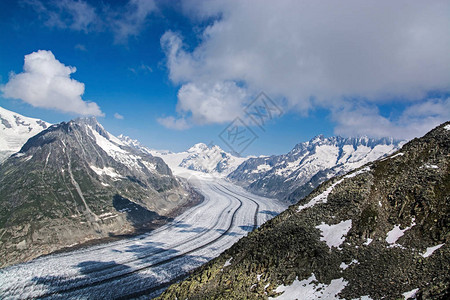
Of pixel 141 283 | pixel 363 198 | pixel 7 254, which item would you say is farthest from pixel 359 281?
pixel 7 254

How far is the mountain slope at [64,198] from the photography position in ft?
238

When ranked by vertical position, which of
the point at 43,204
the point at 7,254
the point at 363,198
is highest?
the point at 43,204

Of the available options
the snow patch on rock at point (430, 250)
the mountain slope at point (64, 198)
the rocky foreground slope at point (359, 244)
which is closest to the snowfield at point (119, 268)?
the mountain slope at point (64, 198)

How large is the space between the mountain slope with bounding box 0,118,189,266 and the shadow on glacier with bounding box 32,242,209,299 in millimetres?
21751

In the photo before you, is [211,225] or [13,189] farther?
[211,225]

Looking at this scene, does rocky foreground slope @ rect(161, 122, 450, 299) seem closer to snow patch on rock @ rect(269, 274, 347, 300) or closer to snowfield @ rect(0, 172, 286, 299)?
snow patch on rock @ rect(269, 274, 347, 300)

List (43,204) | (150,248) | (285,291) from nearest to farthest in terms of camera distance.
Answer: (285,291), (150,248), (43,204)

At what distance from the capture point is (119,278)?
54406 mm

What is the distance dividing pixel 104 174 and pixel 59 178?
30.1 metres

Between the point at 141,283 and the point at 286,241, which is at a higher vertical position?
the point at 286,241

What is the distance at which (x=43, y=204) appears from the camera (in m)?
85.1

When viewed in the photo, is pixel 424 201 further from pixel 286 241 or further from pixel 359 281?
pixel 286 241

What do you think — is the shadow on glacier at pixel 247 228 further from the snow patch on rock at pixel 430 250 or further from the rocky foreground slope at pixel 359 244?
the snow patch on rock at pixel 430 250

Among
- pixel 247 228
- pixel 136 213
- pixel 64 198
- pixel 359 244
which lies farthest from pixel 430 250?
pixel 64 198
